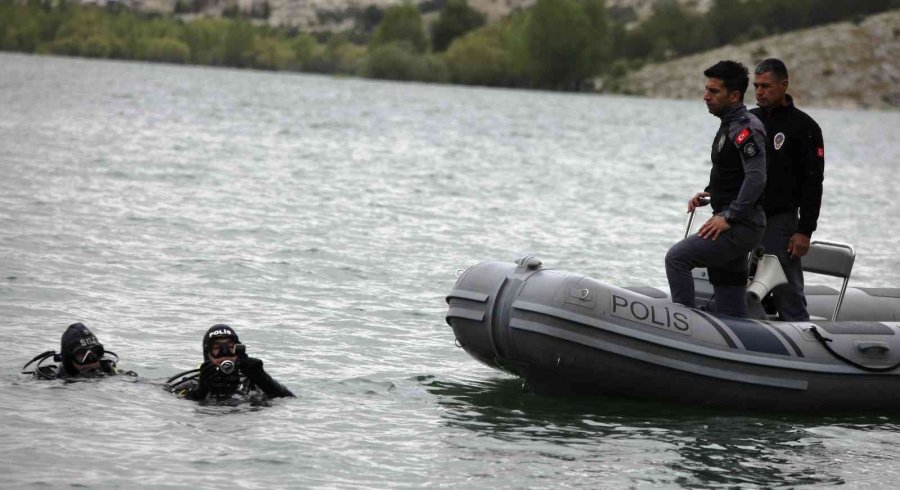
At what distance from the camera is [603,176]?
3622 centimetres

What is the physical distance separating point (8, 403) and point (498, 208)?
55.2ft

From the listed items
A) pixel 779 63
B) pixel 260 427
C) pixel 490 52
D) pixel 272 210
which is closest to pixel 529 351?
pixel 260 427

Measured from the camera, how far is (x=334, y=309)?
14.1 metres

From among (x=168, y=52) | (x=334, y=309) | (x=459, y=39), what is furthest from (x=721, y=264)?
(x=168, y=52)

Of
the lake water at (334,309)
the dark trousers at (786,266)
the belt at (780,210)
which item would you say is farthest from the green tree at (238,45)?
the belt at (780,210)

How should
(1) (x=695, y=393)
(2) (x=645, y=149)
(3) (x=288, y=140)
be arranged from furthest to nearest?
(2) (x=645, y=149) < (3) (x=288, y=140) < (1) (x=695, y=393)

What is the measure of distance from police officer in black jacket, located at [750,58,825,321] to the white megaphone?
0.06 m

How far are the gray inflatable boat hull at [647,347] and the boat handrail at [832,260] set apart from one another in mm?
594

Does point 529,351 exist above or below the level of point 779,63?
below

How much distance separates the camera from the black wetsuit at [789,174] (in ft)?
32.9

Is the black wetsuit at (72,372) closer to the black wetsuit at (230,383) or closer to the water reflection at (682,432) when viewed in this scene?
the black wetsuit at (230,383)

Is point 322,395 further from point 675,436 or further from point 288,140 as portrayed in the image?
point 288,140

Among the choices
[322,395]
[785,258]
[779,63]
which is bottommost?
[322,395]

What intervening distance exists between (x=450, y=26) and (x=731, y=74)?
14065 cm
